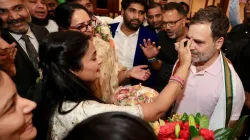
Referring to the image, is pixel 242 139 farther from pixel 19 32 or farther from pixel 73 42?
pixel 19 32

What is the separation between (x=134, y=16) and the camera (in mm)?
2924

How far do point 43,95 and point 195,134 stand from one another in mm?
838

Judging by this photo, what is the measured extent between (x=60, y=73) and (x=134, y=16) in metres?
2.00

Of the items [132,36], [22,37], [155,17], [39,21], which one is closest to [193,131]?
[22,37]

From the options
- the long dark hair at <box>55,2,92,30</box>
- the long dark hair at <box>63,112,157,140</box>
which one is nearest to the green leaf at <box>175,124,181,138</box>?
the long dark hair at <box>63,112,157,140</box>

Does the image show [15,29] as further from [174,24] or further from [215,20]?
[174,24]

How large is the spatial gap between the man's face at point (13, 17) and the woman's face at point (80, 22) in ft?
1.96

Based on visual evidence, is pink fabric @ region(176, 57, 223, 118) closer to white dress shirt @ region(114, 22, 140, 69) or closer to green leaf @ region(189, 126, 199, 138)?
green leaf @ region(189, 126, 199, 138)

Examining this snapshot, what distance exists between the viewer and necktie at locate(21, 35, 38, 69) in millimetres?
1944

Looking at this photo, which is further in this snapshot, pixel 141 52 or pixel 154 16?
pixel 154 16

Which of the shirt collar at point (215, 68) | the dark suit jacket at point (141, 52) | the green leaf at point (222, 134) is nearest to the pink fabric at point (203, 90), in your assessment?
the shirt collar at point (215, 68)

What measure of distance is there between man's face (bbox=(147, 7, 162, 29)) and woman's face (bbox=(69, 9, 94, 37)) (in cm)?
163

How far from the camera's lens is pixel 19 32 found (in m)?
2.02

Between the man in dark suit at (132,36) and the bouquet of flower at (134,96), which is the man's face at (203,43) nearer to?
the bouquet of flower at (134,96)
